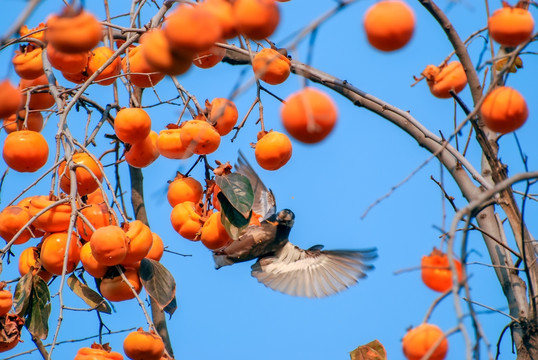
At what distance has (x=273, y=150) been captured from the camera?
2.10 metres

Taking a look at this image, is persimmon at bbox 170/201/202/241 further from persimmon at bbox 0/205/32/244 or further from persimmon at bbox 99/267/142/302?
persimmon at bbox 0/205/32/244

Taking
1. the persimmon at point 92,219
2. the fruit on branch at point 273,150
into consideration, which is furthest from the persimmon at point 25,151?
the fruit on branch at point 273,150

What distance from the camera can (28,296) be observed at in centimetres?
219

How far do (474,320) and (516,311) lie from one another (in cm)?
113

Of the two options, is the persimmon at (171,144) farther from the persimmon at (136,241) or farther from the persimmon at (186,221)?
the persimmon at (136,241)

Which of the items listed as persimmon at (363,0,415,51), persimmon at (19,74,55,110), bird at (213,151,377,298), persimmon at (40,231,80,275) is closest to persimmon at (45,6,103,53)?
persimmon at (363,0,415,51)

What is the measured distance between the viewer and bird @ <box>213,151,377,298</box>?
3.85 meters

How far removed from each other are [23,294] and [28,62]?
0.78 meters

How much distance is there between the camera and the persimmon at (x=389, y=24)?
1.35 metres

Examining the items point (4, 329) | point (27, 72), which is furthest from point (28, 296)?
point (27, 72)

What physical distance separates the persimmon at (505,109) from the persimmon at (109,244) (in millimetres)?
1033

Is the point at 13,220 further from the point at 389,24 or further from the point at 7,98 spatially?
the point at 389,24

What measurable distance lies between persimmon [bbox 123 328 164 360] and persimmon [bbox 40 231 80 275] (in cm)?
36

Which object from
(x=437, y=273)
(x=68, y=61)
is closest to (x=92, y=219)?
(x=68, y=61)
